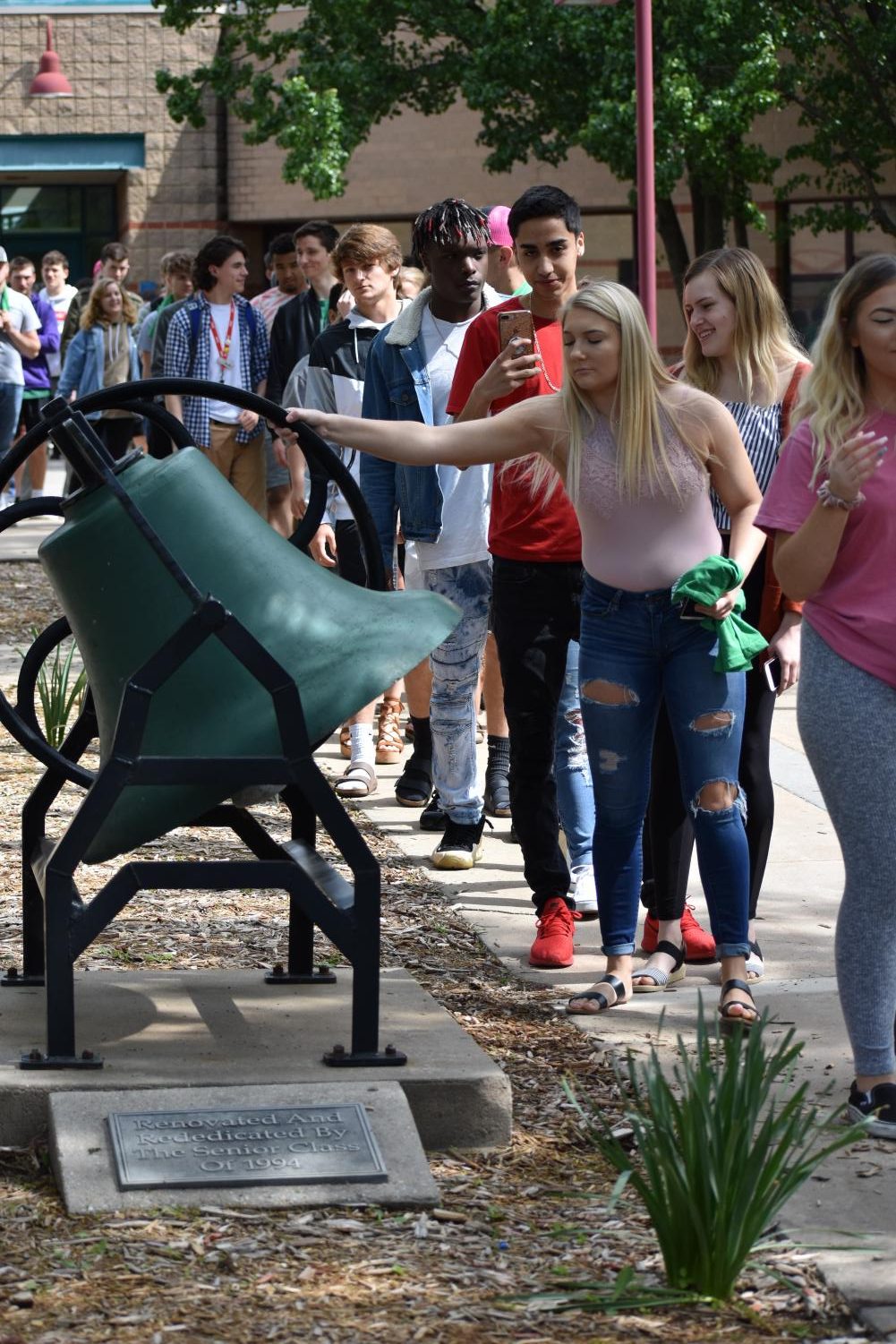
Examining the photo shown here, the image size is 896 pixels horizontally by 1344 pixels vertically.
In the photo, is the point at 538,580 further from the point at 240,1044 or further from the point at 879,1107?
the point at 879,1107

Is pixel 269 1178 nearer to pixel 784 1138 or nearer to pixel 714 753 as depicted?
pixel 784 1138

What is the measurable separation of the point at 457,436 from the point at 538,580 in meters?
0.94

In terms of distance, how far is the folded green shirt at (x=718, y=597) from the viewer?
14.6ft

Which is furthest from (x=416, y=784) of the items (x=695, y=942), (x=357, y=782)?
(x=695, y=942)

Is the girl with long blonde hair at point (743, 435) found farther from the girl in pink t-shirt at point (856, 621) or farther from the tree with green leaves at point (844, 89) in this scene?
the tree with green leaves at point (844, 89)

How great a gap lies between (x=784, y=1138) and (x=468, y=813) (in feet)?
10.6

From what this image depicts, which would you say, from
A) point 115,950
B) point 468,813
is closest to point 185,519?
point 115,950

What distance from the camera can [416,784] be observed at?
7234mm

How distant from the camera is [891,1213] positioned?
11.5 ft

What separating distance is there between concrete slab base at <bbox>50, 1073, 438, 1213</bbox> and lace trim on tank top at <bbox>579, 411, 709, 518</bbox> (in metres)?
1.48

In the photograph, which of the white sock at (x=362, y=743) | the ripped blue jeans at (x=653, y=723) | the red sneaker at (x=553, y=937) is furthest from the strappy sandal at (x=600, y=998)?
the white sock at (x=362, y=743)

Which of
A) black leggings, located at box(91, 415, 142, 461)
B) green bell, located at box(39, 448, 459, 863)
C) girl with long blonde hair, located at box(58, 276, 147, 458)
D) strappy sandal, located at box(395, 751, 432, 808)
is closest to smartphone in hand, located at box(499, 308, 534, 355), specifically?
green bell, located at box(39, 448, 459, 863)

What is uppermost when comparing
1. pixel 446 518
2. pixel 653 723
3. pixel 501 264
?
pixel 501 264

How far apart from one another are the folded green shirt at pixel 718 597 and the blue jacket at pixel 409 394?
5.47 feet
